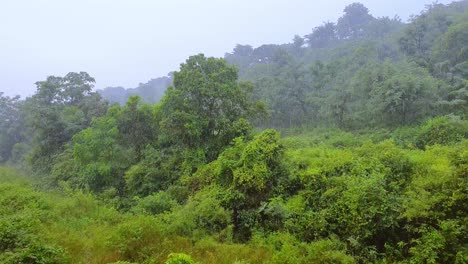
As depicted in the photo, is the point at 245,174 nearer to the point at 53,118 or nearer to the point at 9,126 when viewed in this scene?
the point at 53,118

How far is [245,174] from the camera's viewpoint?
34.1ft

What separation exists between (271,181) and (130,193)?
6.62 metres

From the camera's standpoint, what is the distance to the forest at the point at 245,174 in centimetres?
777

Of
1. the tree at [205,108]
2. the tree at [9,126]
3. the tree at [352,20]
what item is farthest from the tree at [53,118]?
the tree at [352,20]

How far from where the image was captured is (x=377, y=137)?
1944 centimetres

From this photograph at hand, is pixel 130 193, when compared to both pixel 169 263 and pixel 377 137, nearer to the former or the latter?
pixel 169 263

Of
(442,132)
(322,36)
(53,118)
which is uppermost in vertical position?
(322,36)

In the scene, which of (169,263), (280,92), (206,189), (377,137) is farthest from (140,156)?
(280,92)

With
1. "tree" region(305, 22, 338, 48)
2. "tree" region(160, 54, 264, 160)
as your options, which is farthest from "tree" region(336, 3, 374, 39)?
"tree" region(160, 54, 264, 160)

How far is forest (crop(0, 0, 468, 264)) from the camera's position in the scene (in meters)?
7.77

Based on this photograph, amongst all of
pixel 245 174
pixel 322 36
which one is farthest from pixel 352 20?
pixel 245 174

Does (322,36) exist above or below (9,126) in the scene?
above

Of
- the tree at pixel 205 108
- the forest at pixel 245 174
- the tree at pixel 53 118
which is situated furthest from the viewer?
the tree at pixel 53 118

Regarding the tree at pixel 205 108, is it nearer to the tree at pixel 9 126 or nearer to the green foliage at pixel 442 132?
the green foliage at pixel 442 132
